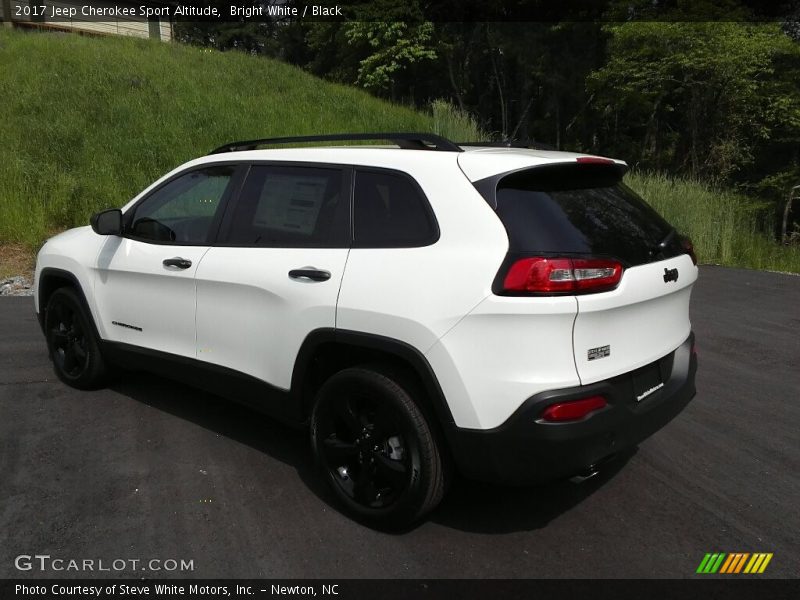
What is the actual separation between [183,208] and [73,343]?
4.59 ft

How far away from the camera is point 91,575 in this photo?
2.81m

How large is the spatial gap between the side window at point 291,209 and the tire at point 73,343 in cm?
161

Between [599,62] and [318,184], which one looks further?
[599,62]

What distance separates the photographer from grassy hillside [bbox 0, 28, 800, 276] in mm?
11984

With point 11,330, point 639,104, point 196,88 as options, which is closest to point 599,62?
point 639,104

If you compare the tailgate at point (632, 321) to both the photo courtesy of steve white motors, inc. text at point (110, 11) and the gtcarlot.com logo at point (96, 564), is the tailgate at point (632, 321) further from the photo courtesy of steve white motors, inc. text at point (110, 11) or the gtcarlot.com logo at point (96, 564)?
the photo courtesy of steve white motors, inc. text at point (110, 11)

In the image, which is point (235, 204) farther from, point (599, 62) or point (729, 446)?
point (599, 62)

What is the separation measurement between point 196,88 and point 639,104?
1644 centimetres

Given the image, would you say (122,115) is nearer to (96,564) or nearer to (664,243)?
(96,564)

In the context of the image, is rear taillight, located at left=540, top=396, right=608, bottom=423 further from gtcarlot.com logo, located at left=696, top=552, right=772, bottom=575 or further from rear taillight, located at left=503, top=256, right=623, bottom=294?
gtcarlot.com logo, located at left=696, top=552, right=772, bottom=575

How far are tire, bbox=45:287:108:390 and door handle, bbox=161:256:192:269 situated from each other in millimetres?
1021

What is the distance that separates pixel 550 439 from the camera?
2.67 meters

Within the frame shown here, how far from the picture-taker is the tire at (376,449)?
293cm
